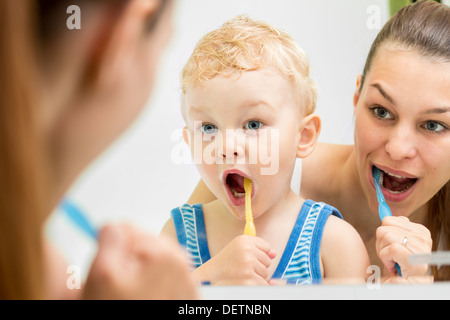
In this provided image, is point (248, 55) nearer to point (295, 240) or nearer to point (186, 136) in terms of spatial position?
point (186, 136)

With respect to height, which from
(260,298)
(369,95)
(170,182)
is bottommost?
(260,298)

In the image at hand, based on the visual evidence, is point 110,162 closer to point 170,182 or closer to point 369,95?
point 170,182

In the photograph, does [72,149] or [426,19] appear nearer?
[72,149]

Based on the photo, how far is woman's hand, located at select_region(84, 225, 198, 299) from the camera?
0.48 meters

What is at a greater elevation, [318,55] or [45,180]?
[318,55]

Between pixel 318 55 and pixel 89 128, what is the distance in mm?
453

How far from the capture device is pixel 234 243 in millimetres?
760

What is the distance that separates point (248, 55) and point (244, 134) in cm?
10

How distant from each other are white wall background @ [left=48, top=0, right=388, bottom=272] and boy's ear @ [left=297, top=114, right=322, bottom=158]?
11 millimetres

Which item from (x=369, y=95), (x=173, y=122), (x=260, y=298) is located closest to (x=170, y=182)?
(x=173, y=122)

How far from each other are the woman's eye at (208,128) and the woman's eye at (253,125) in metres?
0.04

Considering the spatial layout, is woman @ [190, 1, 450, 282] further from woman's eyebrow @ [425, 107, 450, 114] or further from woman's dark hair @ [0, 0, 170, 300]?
woman's dark hair @ [0, 0, 170, 300]

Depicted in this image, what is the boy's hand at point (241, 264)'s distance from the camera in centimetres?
75

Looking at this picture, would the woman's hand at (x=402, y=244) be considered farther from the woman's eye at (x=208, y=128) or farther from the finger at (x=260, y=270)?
the woman's eye at (x=208, y=128)
